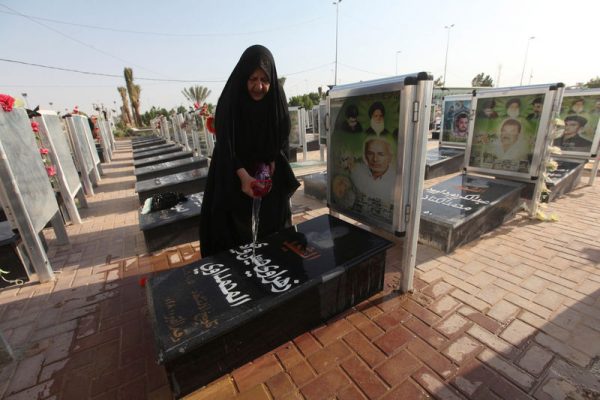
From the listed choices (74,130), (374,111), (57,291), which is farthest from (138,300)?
(74,130)

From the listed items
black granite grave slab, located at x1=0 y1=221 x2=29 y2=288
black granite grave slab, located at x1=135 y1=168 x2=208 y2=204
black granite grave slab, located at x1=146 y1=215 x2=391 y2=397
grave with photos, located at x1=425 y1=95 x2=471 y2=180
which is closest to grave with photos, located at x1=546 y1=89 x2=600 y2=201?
grave with photos, located at x1=425 y1=95 x2=471 y2=180

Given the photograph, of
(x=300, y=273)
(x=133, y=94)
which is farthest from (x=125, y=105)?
(x=300, y=273)

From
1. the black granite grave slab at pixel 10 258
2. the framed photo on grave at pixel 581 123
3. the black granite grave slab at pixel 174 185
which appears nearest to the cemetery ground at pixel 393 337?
the black granite grave slab at pixel 10 258

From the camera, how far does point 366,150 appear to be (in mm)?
2883

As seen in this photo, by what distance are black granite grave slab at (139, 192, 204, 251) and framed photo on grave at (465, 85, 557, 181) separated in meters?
5.22

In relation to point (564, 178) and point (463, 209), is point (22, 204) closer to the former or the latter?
point (463, 209)

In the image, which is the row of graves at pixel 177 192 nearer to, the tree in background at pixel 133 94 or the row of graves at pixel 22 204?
the row of graves at pixel 22 204

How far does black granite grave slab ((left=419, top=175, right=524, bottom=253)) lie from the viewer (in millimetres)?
3730

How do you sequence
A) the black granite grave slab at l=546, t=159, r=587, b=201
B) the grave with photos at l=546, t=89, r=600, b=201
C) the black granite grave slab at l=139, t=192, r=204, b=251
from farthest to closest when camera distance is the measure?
1. the grave with photos at l=546, t=89, r=600, b=201
2. the black granite grave slab at l=546, t=159, r=587, b=201
3. the black granite grave slab at l=139, t=192, r=204, b=251

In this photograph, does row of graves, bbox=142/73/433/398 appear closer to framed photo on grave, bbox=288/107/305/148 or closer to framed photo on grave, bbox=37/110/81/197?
framed photo on grave, bbox=37/110/81/197

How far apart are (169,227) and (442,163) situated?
24.2 feet

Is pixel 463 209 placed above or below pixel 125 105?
below

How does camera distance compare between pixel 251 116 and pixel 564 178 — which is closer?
pixel 251 116

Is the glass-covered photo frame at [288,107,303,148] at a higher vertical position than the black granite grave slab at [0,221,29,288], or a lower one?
higher
